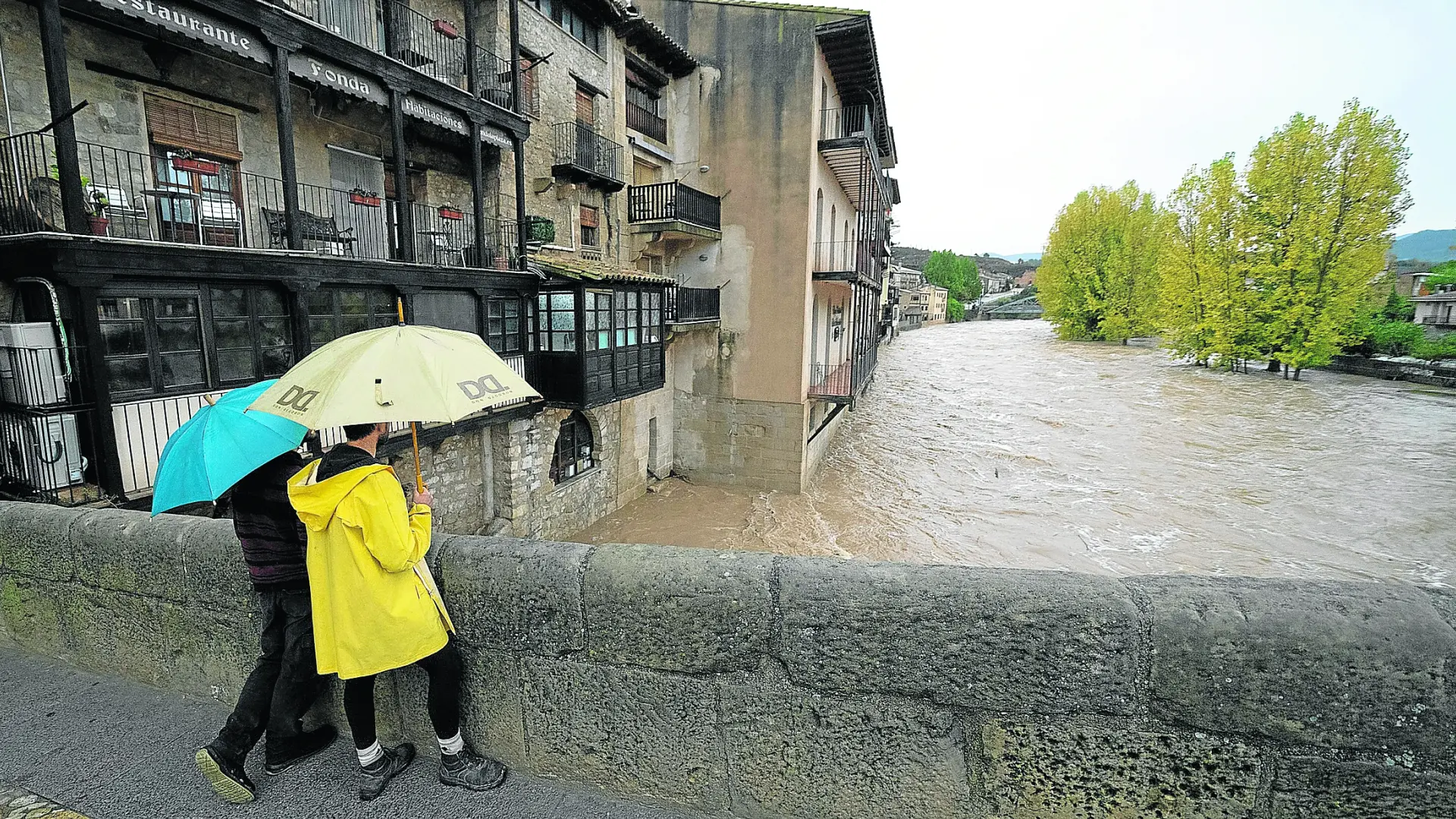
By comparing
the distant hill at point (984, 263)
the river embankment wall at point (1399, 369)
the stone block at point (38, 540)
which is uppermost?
the distant hill at point (984, 263)

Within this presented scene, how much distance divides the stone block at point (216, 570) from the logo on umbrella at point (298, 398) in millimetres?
689

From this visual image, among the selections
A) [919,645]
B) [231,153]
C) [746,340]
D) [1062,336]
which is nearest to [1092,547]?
[746,340]

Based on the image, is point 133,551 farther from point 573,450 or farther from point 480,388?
point 573,450

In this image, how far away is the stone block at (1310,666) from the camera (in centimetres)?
167

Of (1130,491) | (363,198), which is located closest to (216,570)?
(363,198)

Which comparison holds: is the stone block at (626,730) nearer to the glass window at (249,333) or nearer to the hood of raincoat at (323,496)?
the hood of raincoat at (323,496)

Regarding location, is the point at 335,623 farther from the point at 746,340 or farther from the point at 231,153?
the point at 746,340

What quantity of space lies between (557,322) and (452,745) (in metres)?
11.0

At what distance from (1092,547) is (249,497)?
15.1 metres

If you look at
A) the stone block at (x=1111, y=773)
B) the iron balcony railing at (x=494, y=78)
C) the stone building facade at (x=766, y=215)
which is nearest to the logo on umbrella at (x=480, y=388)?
the stone block at (x=1111, y=773)

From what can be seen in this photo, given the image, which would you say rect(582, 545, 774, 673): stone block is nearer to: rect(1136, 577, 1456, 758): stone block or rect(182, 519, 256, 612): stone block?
rect(1136, 577, 1456, 758): stone block

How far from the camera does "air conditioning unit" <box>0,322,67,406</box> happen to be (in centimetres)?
647

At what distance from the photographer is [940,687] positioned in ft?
6.35

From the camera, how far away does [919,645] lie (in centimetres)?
194
